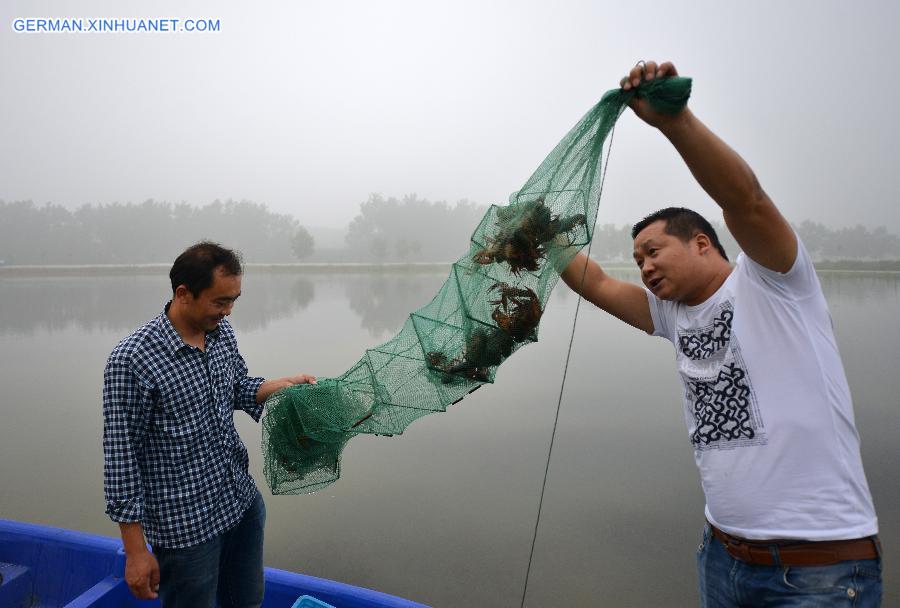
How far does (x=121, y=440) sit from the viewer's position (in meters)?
1.82

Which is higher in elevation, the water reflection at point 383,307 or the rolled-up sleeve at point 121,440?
the rolled-up sleeve at point 121,440

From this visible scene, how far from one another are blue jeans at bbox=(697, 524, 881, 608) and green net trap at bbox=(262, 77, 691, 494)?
1.01 meters

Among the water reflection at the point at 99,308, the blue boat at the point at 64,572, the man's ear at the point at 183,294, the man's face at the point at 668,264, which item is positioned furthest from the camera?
the water reflection at the point at 99,308

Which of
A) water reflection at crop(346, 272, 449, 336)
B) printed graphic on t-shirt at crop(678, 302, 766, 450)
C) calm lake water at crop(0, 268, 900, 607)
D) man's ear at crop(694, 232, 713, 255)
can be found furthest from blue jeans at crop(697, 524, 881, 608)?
water reflection at crop(346, 272, 449, 336)

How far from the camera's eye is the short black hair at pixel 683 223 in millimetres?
1779

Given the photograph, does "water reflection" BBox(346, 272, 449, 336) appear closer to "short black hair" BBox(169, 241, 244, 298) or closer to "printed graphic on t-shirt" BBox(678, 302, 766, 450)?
"short black hair" BBox(169, 241, 244, 298)

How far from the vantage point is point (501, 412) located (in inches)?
311

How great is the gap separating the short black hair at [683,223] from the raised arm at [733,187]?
0.24 m

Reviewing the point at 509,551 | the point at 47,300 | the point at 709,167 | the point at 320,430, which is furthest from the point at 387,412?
the point at 47,300

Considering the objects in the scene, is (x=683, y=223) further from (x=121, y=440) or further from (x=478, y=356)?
(x=121, y=440)

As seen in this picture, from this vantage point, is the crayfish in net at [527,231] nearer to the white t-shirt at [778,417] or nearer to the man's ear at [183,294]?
the white t-shirt at [778,417]

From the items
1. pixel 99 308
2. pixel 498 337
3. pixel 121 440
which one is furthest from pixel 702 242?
pixel 99 308

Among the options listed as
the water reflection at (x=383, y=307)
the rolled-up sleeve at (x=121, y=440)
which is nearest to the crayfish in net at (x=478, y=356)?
the rolled-up sleeve at (x=121, y=440)

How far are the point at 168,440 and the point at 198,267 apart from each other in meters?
0.64
